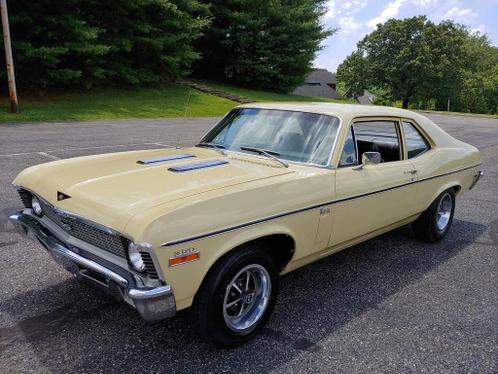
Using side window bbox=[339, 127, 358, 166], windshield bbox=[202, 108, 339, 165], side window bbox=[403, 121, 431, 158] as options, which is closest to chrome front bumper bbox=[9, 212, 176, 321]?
windshield bbox=[202, 108, 339, 165]

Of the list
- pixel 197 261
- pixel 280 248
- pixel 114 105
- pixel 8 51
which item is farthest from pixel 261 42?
pixel 197 261

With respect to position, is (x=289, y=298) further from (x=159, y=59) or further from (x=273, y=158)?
(x=159, y=59)

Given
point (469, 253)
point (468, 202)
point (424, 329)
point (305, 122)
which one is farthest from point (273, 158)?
point (468, 202)

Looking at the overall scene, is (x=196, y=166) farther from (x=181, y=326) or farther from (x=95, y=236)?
(x=181, y=326)

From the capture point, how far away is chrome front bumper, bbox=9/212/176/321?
2.40 m

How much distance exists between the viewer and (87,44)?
2172cm

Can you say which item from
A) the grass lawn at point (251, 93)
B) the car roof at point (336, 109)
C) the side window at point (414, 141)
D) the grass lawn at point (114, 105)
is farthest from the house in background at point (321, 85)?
the car roof at point (336, 109)

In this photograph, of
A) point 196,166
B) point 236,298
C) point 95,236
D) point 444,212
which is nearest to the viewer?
point 95,236

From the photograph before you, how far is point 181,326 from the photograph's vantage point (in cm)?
314

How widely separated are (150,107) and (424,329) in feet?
68.7

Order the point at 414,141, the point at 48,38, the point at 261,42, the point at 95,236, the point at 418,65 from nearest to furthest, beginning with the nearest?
1. the point at 95,236
2. the point at 414,141
3. the point at 48,38
4. the point at 261,42
5. the point at 418,65

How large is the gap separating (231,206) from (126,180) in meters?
0.80

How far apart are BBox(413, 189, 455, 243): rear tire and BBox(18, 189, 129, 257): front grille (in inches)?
135

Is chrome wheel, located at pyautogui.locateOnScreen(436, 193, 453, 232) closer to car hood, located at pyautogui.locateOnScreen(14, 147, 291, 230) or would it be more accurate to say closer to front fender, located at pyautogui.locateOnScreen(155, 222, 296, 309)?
car hood, located at pyautogui.locateOnScreen(14, 147, 291, 230)
